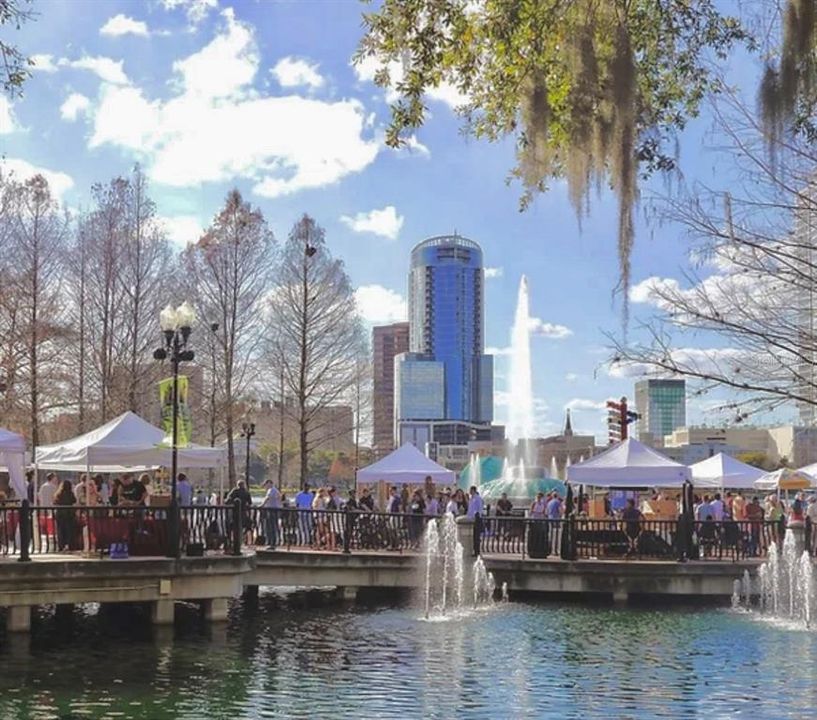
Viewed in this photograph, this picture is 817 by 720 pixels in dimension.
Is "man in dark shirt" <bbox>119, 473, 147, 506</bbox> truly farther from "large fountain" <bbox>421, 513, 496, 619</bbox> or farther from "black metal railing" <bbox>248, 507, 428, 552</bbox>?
"large fountain" <bbox>421, 513, 496, 619</bbox>

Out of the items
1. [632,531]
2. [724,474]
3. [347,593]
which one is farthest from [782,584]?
[347,593]

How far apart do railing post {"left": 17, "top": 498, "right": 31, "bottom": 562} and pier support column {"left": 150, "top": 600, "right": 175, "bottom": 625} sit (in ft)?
8.27

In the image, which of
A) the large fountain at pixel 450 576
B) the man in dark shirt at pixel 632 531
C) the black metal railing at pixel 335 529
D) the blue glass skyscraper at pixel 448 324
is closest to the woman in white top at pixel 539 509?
the man in dark shirt at pixel 632 531

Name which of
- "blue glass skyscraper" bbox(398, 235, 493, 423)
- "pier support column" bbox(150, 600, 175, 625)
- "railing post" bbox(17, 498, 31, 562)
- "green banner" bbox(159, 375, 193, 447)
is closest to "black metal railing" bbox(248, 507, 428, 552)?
"green banner" bbox(159, 375, 193, 447)

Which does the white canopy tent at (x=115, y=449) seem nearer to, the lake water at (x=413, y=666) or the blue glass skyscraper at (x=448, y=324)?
the lake water at (x=413, y=666)

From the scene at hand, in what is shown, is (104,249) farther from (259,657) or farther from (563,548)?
(259,657)

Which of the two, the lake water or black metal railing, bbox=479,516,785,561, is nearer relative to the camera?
the lake water

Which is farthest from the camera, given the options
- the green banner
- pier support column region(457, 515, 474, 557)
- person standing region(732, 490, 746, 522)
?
person standing region(732, 490, 746, 522)

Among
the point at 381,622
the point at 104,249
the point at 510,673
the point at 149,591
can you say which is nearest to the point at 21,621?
the point at 149,591

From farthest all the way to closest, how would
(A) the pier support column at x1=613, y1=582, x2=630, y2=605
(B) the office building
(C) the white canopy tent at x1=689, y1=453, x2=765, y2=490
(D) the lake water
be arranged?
(B) the office building < (C) the white canopy tent at x1=689, y1=453, x2=765, y2=490 < (A) the pier support column at x1=613, y1=582, x2=630, y2=605 < (D) the lake water

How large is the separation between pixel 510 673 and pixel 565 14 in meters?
9.95

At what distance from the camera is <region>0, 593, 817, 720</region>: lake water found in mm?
13492

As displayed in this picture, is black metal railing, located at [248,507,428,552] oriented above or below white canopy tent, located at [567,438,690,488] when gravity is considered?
below

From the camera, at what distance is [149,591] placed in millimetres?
19109
